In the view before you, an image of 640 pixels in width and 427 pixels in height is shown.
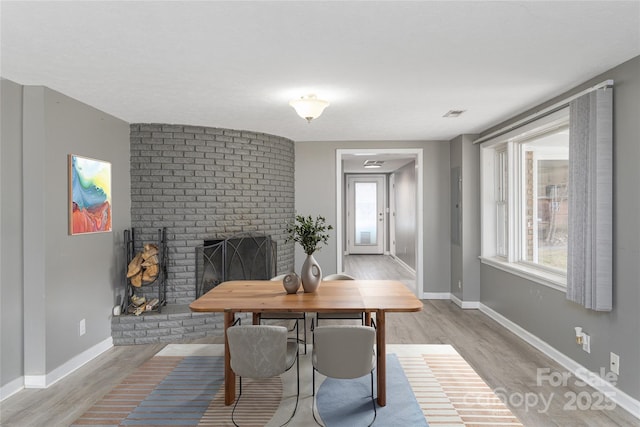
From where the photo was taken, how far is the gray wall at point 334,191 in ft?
18.1

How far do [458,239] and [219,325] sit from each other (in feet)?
10.6

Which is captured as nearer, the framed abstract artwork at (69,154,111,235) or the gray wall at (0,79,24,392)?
the gray wall at (0,79,24,392)

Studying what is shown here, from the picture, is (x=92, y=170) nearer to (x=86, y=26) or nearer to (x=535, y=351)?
(x=86, y=26)

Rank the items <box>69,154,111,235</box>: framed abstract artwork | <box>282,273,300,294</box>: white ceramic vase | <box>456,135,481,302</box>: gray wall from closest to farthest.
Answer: <box>282,273,300,294</box>: white ceramic vase
<box>69,154,111,235</box>: framed abstract artwork
<box>456,135,481,302</box>: gray wall

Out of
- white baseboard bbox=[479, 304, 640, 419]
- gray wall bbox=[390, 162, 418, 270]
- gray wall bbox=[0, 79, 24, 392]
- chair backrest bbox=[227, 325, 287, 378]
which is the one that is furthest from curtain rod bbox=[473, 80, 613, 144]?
gray wall bbox=[0, 79, 24, 392]

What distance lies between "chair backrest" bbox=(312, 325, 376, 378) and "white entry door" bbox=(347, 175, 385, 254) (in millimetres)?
8321

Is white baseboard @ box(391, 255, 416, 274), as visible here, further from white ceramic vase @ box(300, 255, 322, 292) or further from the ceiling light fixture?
the ceiling light fixture

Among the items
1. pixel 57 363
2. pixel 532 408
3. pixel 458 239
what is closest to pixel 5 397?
pixel 57 363

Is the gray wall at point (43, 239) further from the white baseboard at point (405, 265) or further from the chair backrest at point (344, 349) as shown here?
the white baseboard at point (405, 265)

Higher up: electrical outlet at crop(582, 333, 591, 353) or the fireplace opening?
the fireplace opening

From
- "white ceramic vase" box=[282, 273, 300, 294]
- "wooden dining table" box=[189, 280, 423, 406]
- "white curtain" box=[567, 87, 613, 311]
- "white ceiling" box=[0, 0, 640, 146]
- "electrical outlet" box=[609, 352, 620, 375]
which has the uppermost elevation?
"white ceiling" box=[0, 0, 640, 146]

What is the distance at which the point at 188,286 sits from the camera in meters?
4.33

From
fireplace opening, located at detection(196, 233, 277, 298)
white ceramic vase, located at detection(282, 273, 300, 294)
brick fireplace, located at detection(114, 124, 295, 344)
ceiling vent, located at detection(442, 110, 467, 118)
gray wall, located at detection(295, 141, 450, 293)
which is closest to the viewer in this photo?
white ceramic vase, located at detection(282, 273, 300, 294)

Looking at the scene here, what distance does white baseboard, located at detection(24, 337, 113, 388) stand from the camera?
2908mm
